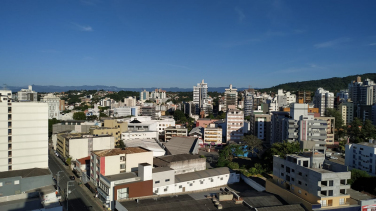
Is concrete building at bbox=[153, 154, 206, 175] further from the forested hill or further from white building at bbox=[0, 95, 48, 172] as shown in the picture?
the forested hill

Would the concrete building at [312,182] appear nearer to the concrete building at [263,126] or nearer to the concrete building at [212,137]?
the concrete building at [212,137]

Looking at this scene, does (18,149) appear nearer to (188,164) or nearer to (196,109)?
(188,164)

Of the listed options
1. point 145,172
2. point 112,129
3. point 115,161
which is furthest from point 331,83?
point 145,172

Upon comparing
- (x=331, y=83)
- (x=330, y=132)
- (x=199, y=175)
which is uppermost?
(x=331, y=83)

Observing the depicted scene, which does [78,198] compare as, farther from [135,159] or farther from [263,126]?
[263,126]

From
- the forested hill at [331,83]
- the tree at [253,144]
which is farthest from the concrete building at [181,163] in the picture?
the forested hill at [331,83]

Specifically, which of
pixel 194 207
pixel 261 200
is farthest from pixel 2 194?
pixel 261 200
